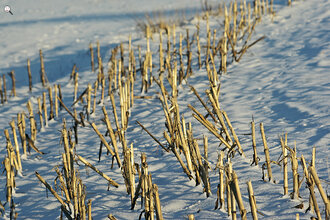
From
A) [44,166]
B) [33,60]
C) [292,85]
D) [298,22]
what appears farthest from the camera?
[33,60]

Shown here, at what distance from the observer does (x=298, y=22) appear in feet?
19.2

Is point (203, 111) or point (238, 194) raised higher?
point (238, 194)

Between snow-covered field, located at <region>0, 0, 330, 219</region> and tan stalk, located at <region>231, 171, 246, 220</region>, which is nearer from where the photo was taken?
tan stalk, located at <region>231, 171, 246, 220</region>

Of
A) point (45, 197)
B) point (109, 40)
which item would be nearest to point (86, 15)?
point (109, 40)

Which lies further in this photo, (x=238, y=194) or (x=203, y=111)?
(x=203, y=111)

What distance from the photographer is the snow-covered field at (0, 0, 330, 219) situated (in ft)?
7.75

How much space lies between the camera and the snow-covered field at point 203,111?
2.36 metres

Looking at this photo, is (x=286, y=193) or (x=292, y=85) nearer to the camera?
(x=286, y=193)

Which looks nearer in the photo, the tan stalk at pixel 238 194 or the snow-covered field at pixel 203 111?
the tan stalk at pixel 238 194

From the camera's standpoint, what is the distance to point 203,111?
3672 millimetres

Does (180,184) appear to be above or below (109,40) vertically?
below

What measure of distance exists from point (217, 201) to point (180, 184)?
1.49 ft

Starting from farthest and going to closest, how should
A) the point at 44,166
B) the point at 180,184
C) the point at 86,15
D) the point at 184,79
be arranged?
the point at 86,15 → the point at 184,79 → the point at 44,166 → the point at 180,184

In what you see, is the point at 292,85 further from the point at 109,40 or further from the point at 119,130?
the point at 109,40
